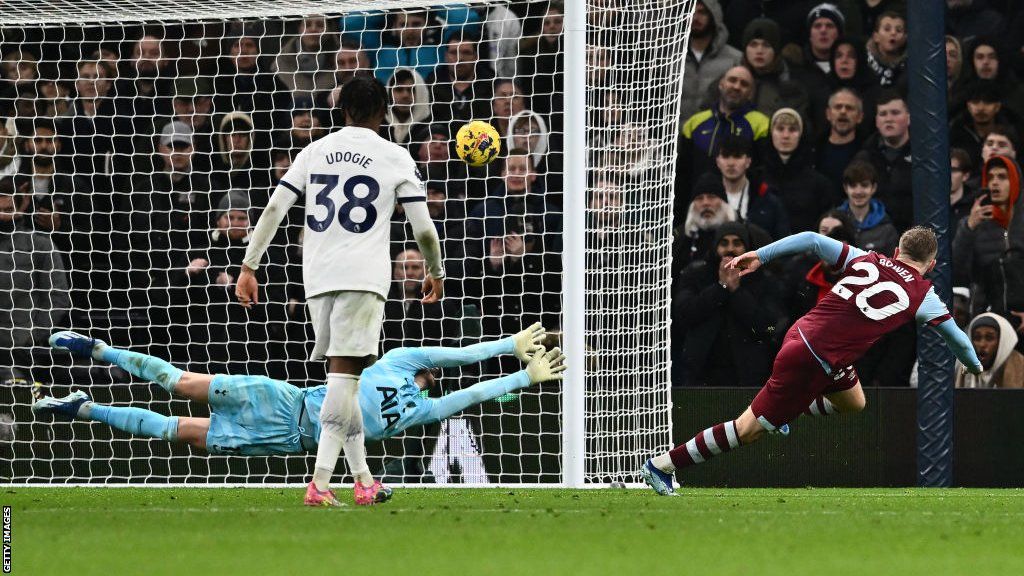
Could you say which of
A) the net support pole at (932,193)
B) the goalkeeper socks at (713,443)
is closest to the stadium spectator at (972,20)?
the net support pole at (932,193)

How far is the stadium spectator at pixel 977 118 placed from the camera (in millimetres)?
11562

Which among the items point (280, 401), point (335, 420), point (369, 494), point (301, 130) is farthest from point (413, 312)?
point (335, 420)

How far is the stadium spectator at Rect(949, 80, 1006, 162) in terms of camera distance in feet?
37.9

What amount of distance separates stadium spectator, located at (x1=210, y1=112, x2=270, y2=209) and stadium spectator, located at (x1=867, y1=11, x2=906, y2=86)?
193 inches

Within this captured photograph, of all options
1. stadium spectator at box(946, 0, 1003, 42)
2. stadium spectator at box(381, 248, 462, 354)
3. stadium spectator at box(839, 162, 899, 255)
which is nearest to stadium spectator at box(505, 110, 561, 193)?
stadium spectator at box(381, 248, 462, 354)

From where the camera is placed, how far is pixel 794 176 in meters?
11.5

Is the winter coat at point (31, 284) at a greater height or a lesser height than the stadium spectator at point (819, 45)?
lesser

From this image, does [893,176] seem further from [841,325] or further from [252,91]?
[252,91]

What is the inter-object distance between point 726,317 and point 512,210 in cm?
185

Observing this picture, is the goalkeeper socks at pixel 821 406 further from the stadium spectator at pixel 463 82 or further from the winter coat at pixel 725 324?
the stadium spectator at pixel 463 82

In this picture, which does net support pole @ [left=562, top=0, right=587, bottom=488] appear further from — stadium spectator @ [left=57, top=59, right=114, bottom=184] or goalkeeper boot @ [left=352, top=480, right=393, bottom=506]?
stadium spectator @ [left=57, top=59, right=114, bottom=184]

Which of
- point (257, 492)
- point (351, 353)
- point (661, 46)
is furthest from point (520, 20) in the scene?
point (351, 353)

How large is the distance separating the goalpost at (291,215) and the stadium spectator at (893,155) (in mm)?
2126

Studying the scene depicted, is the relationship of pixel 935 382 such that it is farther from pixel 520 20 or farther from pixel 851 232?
pixel 520 20
